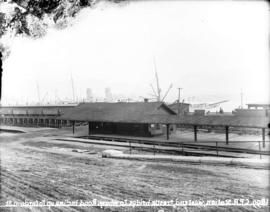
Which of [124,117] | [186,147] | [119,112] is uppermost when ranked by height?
[119,112]

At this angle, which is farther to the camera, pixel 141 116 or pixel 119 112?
pixel 119 112

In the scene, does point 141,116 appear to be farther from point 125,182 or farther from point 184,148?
point 125,182

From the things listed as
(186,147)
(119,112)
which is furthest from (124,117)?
(186,147)

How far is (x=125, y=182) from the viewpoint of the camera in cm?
696

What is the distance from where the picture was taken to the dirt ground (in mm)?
5477

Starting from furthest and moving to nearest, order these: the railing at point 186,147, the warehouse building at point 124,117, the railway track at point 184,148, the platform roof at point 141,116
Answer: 1. the warehouse building at point 124,117
2. the platform roof at point 141,116
3. the railing at point 186,147
4. the railway track at point 184,148

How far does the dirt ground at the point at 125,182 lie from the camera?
5477 mm

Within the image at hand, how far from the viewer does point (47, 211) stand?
4.38 m

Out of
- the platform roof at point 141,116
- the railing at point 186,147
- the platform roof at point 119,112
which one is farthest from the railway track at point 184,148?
the platform roof at point 119,112

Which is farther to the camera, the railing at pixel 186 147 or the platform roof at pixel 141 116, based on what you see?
the platform roof at pixel 141 116

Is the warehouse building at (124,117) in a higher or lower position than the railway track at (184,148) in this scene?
higher

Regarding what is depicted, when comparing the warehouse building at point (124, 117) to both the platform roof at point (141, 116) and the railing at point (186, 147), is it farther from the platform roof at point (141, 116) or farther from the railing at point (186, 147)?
the railing at point (186, 147)

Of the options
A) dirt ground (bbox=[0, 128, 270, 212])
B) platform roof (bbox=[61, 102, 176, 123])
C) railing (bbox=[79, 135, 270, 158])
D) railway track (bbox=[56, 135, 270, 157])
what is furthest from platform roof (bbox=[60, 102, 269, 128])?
dirt ground (bbox=[0, 128, 270, 212])

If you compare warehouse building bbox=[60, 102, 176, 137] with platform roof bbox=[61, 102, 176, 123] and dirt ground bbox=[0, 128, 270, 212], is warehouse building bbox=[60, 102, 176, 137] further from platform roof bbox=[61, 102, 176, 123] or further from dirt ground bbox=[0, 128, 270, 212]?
dirt ground bbox=[0, 128, 270, 212]
